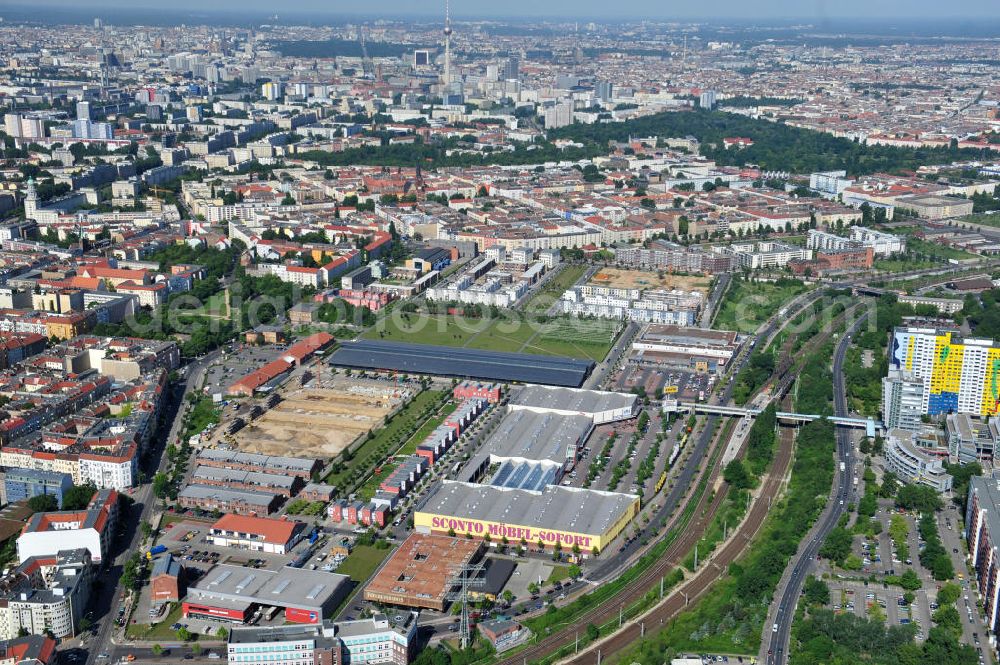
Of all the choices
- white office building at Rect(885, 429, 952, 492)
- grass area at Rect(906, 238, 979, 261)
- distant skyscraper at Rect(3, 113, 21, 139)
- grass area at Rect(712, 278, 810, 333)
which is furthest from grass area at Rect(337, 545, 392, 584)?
distant skyscraper at Rect(3, 113, 21, 139)

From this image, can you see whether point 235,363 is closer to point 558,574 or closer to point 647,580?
point 558,574

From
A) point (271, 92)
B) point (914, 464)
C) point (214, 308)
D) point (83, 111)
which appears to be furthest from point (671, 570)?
point (271, 92)

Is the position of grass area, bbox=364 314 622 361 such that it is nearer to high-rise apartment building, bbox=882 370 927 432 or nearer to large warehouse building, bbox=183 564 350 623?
high-rise apartment building, bbox=882 370 927 432

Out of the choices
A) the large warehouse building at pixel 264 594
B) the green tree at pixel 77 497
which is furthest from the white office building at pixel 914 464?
the green tree at pixel 77 497

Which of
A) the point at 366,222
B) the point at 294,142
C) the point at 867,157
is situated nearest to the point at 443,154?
the point at 294,142

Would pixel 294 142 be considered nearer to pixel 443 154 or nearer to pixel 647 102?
pixel 443 154
